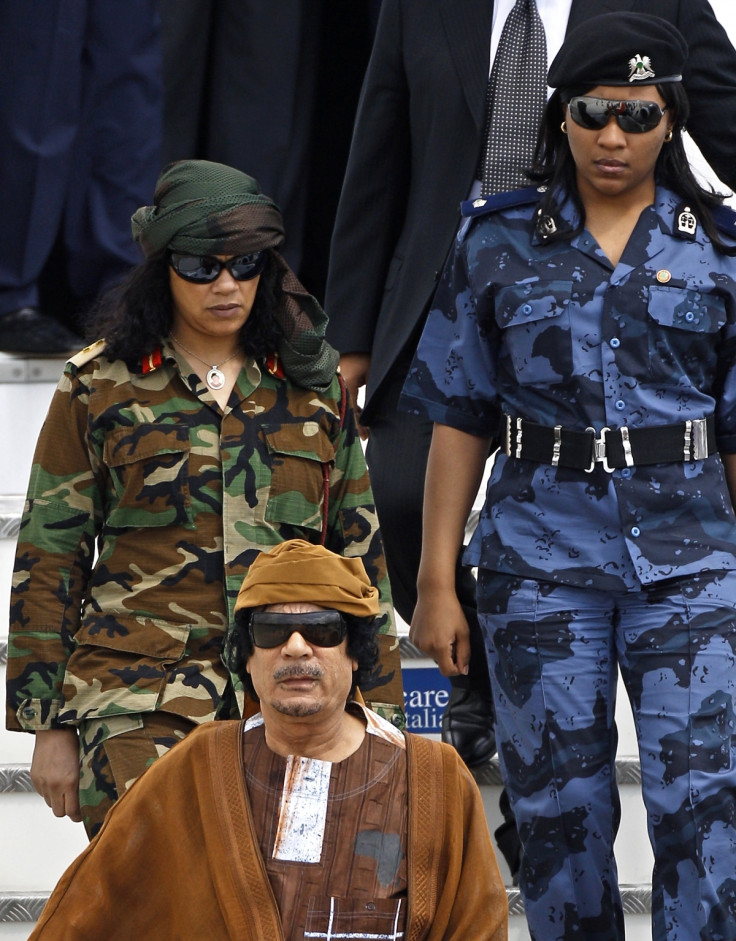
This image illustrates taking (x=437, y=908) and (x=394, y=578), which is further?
(x=394, y=578)

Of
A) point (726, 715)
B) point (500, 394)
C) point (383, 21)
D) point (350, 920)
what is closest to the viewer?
point (350, 920)

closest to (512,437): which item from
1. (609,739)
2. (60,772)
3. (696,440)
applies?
(696,440)

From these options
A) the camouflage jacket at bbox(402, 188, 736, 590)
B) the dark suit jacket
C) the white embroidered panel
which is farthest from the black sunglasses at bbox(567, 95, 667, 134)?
the white embroidered panel

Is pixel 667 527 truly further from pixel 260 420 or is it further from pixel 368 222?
pixel 368 222

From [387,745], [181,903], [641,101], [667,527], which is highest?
[641,101]

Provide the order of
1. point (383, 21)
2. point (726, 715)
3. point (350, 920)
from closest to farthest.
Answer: point (350, 920)
point (726, 715)
point (383, 21)

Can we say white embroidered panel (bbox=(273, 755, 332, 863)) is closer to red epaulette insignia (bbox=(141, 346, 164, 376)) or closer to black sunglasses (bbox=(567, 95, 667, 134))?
red epaulette insignia (bbox=(141, 346, 164, 376))

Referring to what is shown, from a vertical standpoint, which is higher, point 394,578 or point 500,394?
point 500,394

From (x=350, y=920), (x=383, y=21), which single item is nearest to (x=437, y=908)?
(x=350, y=920)

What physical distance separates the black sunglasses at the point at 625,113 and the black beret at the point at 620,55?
43mm

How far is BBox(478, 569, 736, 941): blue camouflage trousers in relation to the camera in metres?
3.54

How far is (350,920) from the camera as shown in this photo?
305cm

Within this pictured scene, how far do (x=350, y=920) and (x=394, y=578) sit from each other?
152 cm

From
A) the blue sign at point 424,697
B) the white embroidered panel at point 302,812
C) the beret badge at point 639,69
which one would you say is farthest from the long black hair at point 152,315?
the blue sign at point 424,697
